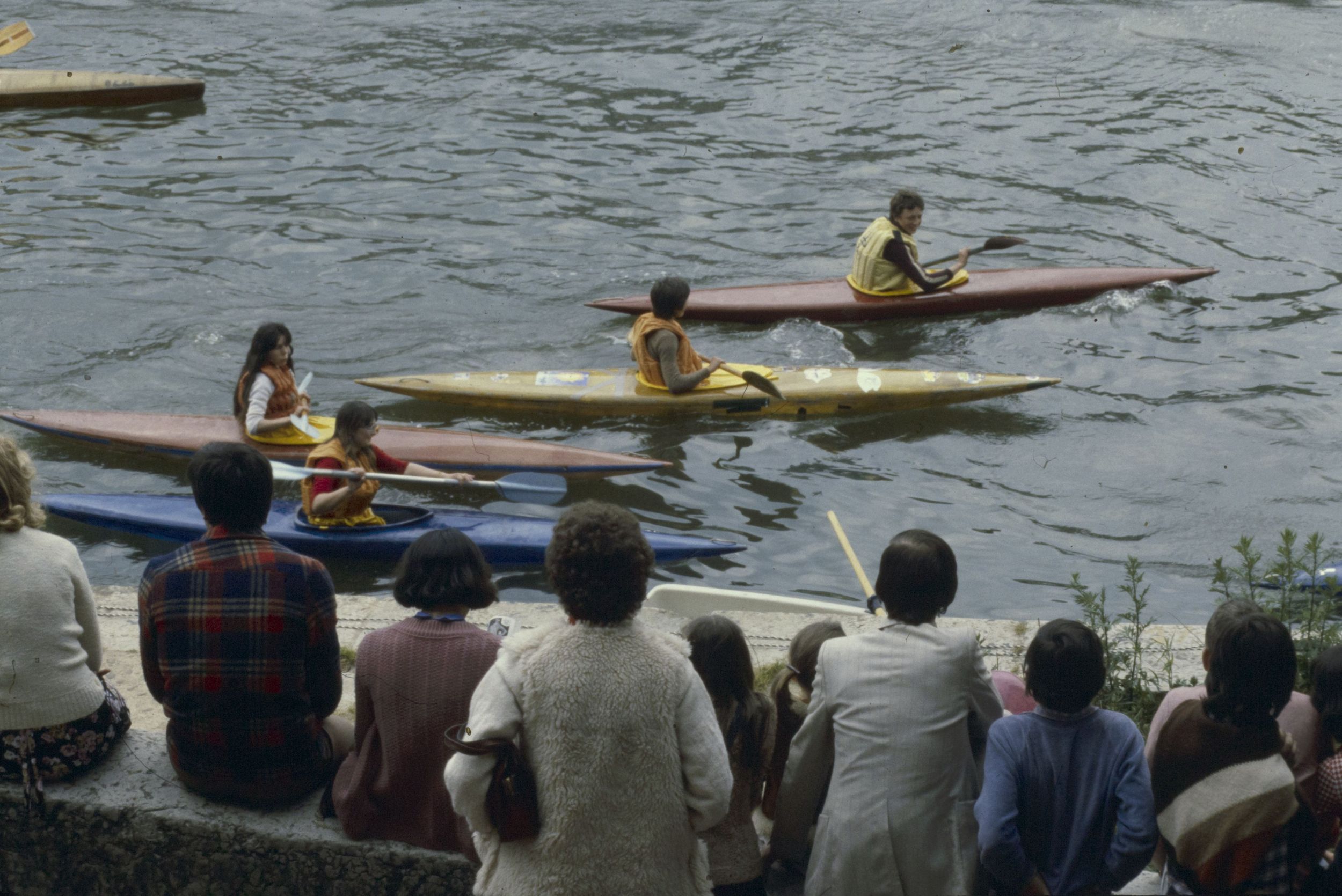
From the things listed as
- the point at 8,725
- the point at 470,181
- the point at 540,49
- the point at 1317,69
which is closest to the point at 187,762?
the point at 8,725

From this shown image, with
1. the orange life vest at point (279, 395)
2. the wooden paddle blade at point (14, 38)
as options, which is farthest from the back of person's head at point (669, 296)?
the wooden paddle blade at point (14, 38)

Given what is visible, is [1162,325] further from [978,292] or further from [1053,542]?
[1053,542]

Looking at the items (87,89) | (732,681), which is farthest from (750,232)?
(732,681)

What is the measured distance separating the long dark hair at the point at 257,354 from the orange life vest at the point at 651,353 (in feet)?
6.89

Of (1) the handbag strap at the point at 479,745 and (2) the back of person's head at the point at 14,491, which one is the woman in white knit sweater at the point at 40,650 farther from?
(1) the handbag strap at the point at 479,745

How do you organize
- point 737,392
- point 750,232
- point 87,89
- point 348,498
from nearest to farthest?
point 348,498 → point 737,392 → point 750,232 → point 87,89

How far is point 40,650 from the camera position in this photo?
309 cm

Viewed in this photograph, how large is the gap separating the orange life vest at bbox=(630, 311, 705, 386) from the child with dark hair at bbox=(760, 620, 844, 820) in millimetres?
4812

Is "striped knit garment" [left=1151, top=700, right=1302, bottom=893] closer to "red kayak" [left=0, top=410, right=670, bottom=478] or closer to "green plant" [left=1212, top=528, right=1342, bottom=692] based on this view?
"green plant" [left=1212, top=528, right=1342, bottom=692]

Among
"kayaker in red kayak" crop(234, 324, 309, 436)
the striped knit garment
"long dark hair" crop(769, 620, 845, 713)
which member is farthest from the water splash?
the striped knit garment

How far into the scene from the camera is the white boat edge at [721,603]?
198 inches

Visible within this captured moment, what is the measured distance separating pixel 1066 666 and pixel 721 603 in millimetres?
2520

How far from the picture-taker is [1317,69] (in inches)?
608

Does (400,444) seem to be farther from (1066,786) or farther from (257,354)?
(1066,786)
